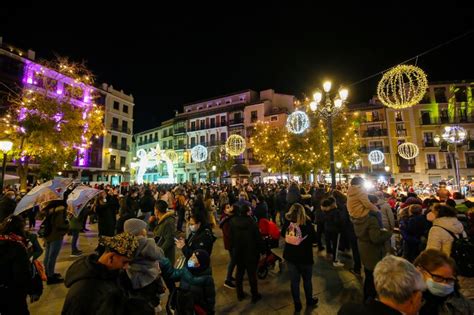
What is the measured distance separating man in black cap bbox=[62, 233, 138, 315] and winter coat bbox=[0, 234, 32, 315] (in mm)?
1724

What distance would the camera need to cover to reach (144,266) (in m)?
2.48

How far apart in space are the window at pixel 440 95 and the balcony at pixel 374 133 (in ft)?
25.6

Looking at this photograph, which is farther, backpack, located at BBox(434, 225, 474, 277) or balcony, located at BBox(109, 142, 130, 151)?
balcony, located at BBox(109, 142, 130, 151)

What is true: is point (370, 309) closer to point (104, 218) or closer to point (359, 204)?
point (359, 204)

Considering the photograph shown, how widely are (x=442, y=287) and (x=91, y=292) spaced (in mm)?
2690

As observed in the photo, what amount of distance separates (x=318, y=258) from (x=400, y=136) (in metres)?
38.4

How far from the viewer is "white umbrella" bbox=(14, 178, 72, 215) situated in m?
4.91

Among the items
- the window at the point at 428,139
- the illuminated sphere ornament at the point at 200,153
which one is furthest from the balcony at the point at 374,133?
the illuminated sphere ornament at the point at 200,153

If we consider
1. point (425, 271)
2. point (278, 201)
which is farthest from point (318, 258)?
point (425, 271)

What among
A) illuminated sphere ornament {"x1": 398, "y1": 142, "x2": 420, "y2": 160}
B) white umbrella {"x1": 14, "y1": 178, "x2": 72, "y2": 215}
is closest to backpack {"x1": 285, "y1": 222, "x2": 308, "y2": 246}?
white umbrella {"x1": 14, "y1": 178, "x2": 72, "y2": 215}

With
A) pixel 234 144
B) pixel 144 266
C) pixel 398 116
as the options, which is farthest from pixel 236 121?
pixel 144 266

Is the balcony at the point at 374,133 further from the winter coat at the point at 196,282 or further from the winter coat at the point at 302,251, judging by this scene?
the winter coat at the point at 196,282

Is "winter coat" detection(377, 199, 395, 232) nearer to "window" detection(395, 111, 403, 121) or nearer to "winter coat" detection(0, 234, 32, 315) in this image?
"winter coat" detection(0, 234, 32, 315)

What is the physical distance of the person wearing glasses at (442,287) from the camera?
206 centimetres
